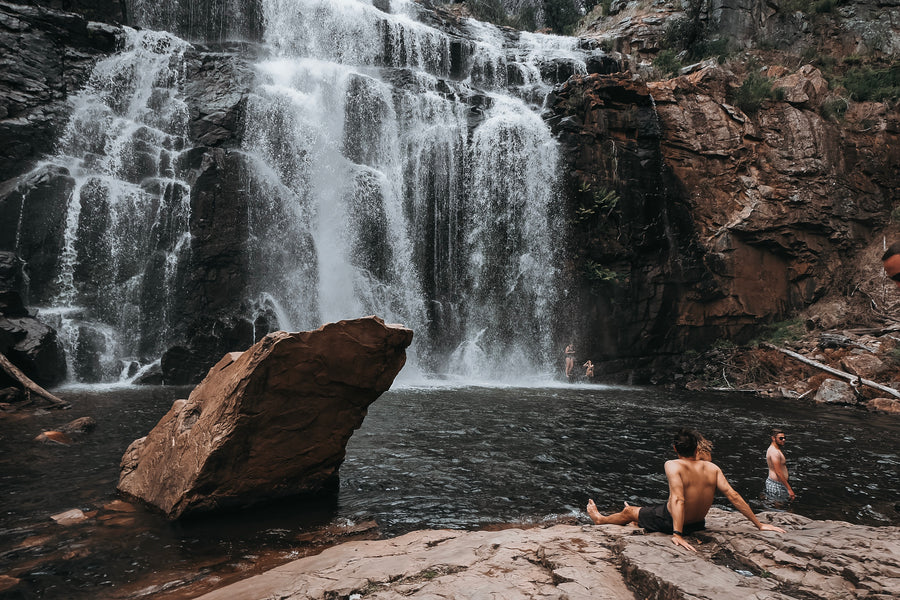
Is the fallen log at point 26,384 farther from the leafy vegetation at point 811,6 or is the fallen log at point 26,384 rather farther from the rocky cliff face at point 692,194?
the leafy vegetation at point 811,6

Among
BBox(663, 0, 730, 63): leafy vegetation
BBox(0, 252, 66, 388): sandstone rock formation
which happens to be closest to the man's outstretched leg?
BBox(0, 252, 66, 388): sandstone rock formation

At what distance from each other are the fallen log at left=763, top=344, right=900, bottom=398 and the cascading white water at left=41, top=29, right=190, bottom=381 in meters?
20.6

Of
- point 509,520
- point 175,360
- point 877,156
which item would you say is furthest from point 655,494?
point 877,156

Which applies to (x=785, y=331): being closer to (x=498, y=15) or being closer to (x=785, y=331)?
(x=785, y=331)

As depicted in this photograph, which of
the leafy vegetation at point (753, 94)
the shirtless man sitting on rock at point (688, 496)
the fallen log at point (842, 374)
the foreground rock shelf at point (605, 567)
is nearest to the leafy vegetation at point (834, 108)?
the leafy vegetation at point (753, 94)

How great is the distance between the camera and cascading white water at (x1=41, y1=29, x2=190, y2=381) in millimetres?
15305

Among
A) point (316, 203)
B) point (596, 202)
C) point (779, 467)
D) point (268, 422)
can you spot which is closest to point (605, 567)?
point (268, 422)

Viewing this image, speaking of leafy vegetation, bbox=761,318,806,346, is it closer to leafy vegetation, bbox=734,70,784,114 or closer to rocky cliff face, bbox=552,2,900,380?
rocky cliff face, bbox=552,2,900,380

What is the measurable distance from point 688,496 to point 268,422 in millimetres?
3849

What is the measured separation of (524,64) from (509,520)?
24.0m

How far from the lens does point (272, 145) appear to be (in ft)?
61.6

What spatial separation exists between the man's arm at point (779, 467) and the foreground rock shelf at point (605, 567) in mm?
2353

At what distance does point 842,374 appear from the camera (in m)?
15.6

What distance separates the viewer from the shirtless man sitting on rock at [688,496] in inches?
155
